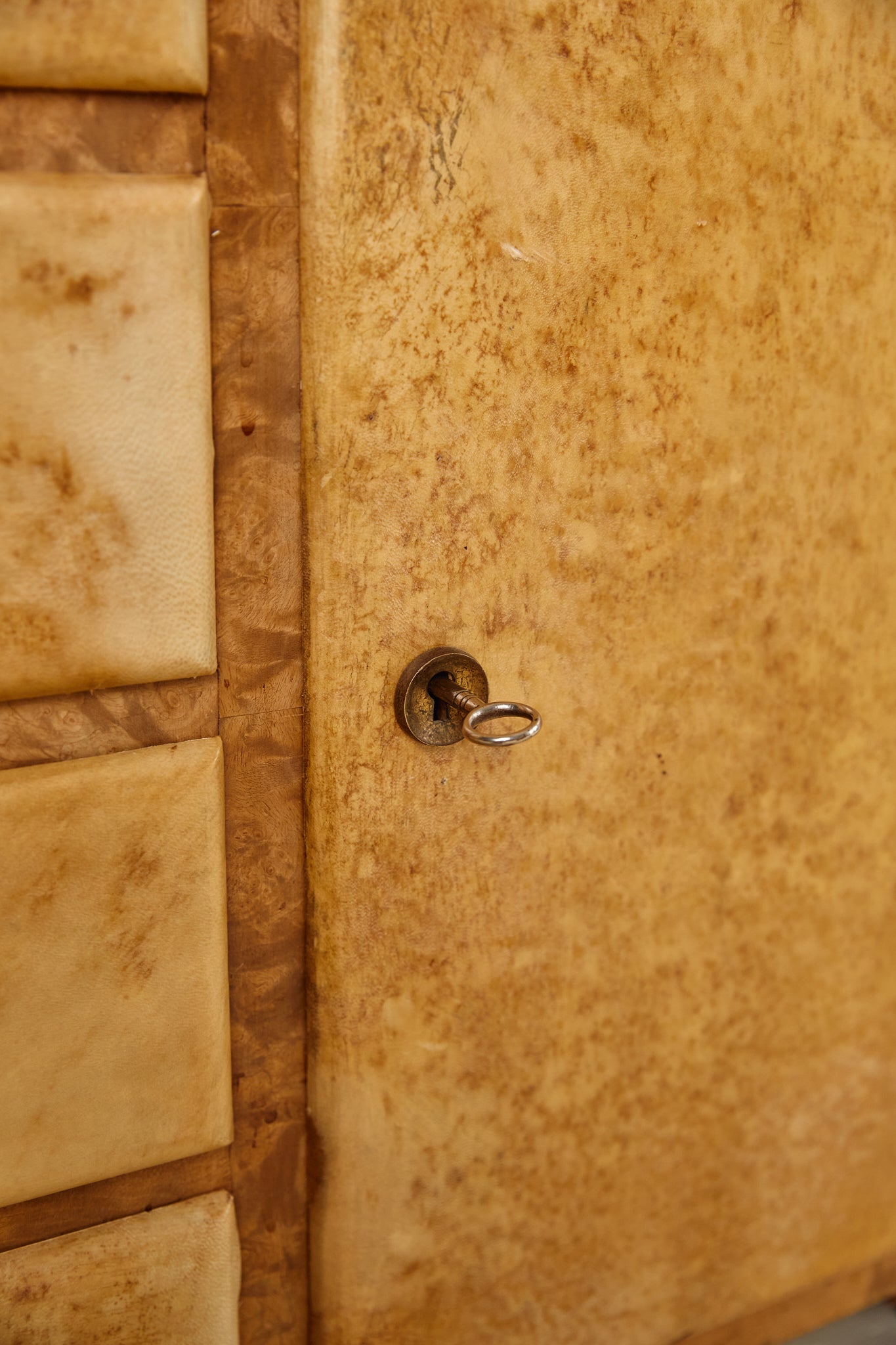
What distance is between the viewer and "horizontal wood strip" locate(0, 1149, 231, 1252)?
0.64m

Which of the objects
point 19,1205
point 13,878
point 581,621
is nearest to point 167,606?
point 13,878

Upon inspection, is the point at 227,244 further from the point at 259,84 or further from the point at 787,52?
the point at 787,52

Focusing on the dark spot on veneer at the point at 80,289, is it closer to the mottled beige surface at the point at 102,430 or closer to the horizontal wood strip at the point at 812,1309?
the mottled beige surface at the point at 102,430

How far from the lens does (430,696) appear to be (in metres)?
0.67

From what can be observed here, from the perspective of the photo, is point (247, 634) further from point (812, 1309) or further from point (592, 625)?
point (812, 1309)

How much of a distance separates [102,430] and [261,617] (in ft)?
0.49

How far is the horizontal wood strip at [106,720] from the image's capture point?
0.58 metres

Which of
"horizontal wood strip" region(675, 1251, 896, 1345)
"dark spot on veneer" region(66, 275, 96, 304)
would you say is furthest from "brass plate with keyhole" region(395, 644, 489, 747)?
"horizontal wood strip" region(675, 1251, 896, 1345)

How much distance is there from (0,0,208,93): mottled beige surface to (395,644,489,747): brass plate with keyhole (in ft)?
1.19

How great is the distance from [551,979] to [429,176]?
581mm

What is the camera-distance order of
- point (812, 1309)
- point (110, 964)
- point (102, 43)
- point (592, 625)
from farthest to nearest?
1. point (812, 1309)
2. point (592, 625)
3. point (110, 964)
4. point (102, 43)

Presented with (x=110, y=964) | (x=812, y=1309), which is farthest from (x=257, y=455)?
(x=812, y=1309)

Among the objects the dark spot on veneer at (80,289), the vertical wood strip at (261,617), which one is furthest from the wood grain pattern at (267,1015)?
the dark spot on veneer at (80,289)

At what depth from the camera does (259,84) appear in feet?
1.86
